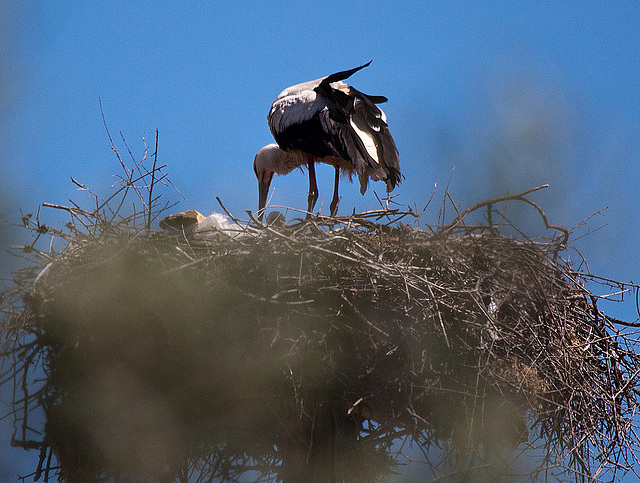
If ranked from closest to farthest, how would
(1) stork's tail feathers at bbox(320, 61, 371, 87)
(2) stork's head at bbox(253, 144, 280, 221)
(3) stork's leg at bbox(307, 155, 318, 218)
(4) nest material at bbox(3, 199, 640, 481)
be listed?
(4) nest material at bbox(3, 199, 640, 481), (1) stork's tail feathers at bbox(320, 61, 371, 87), (3) stork's leg at bbox(307, 155, 318, 218), (2) stork's head at bbox(253, 144, 280, 221)

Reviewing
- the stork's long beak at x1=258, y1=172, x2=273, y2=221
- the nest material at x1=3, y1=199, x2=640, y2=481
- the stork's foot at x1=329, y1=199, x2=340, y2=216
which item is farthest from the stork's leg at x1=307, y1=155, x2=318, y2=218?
the nest material at x1=3, y1=199, x2=640, y2=481

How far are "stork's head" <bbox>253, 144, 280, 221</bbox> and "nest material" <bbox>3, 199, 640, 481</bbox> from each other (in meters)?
2.69

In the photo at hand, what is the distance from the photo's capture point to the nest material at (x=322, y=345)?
378 centimetres

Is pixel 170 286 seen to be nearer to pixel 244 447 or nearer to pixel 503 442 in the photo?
pixel 244 447

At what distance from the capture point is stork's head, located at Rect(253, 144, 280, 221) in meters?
6.66

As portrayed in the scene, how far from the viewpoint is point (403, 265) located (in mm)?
3934

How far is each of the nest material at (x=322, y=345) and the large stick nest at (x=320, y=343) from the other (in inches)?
0.4

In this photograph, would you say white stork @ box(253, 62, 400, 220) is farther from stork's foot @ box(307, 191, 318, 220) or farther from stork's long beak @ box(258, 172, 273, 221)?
stork's long beak @ box(258, 172, 273, 221)

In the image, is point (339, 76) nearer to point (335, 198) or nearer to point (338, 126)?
point (338, 126)

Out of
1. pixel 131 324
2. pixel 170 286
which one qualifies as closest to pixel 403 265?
pixel 170 286

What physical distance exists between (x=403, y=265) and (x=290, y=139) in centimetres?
191

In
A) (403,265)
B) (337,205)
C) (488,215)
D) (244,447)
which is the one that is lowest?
(244,447)

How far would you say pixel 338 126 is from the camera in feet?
17.0

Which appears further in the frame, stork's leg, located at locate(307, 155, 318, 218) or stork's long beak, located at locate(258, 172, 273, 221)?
stork's long beak, located at locate(258, 172, 273, 221)
